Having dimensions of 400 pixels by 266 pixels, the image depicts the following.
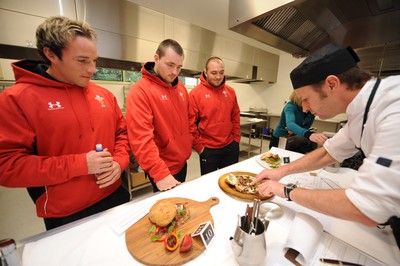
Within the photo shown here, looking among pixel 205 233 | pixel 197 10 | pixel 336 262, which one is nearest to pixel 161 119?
pixel 205 233

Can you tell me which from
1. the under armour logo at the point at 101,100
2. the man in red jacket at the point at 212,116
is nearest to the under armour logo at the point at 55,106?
the under armour logo at the point at 101,100

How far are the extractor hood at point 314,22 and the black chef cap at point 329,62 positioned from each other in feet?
0.75

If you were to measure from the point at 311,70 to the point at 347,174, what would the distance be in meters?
0.86

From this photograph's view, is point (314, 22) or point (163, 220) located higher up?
point (314, 22)

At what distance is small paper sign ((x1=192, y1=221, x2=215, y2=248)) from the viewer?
22.3 inches

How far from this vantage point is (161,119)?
3.68 feet

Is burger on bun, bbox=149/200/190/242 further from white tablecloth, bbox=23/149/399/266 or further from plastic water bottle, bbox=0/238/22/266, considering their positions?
plastic water bottle, bbox=0/238/22/266

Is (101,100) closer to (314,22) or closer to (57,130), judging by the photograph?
(57,130)

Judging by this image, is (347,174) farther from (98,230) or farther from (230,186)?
(98,230)

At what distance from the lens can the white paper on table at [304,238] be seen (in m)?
0.52

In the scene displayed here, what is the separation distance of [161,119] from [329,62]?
0.91 metres

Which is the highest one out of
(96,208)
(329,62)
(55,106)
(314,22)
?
(314,22)

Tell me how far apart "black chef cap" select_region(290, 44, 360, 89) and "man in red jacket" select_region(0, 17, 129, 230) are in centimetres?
95

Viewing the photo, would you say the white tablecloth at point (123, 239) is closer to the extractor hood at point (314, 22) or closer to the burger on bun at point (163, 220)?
the burger on bun at point (163, 220)
